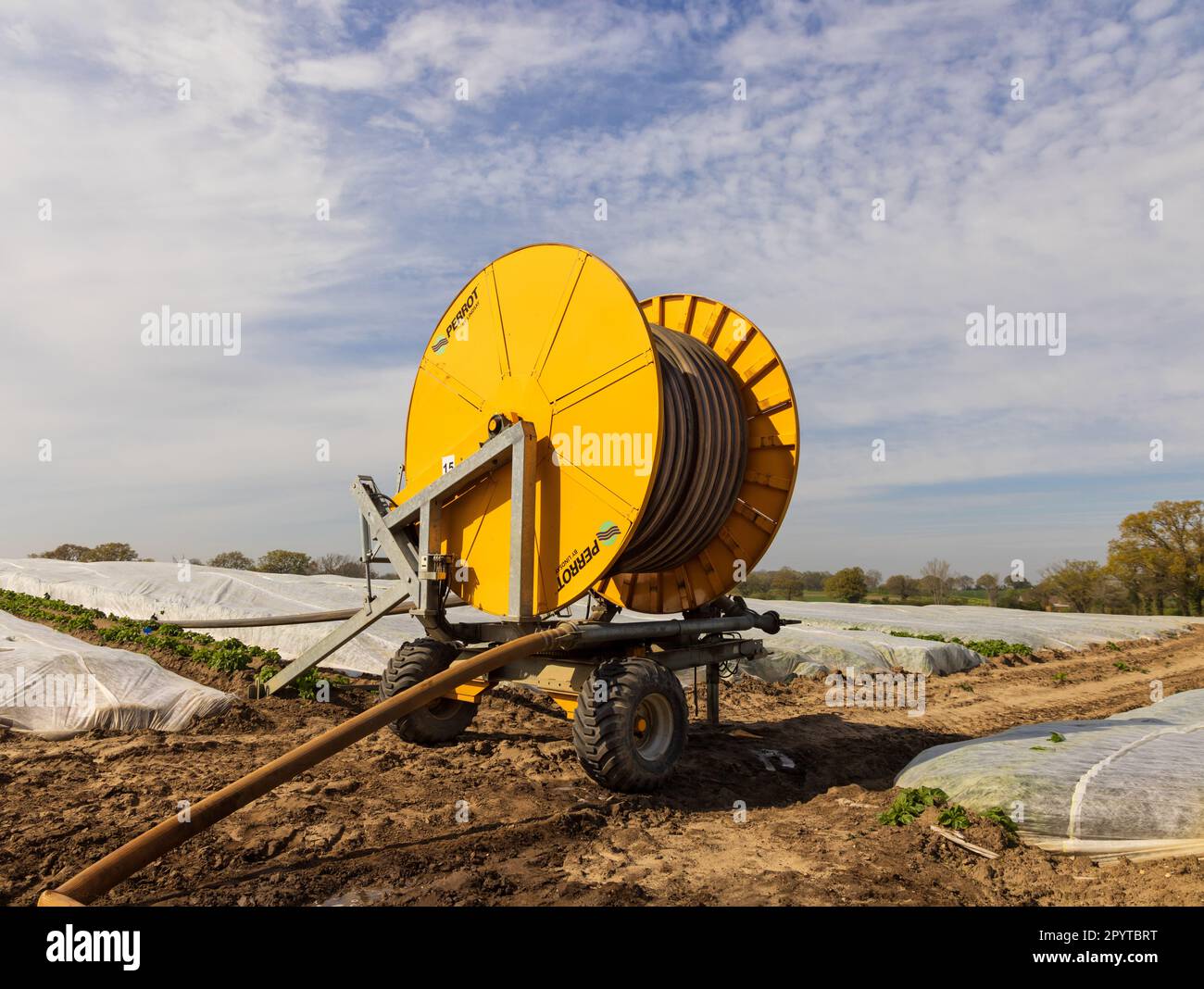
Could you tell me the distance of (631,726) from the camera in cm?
647

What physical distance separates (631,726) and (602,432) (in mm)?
2388

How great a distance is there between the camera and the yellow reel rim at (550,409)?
6.82 meters

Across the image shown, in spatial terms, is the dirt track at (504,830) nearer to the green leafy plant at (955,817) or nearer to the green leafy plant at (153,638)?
the green leafy plant at (955,817)

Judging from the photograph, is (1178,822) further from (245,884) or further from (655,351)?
(245,884)

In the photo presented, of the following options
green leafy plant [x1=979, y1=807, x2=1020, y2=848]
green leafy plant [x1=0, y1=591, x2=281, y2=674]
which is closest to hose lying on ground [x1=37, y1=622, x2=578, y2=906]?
green leafy plant [x1=979, y1=807, x2=1020, y2=848]

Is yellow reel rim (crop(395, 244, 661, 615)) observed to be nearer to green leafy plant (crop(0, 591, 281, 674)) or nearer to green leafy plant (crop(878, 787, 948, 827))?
green leafy plant (crop(878, 787, 948, 827))

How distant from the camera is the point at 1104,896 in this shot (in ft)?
15.3

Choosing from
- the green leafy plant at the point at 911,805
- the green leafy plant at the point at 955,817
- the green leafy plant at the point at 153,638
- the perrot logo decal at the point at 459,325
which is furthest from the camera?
the green leafy plant at the point at 153,638

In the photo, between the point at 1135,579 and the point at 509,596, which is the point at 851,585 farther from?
the point at 509,596

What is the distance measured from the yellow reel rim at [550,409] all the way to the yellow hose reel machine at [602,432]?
0.04 feet

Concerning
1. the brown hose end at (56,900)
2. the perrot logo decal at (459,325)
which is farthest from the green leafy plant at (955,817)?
the perrot logo decal at (459,325)

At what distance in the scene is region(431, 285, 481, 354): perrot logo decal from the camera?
820 centimetres
